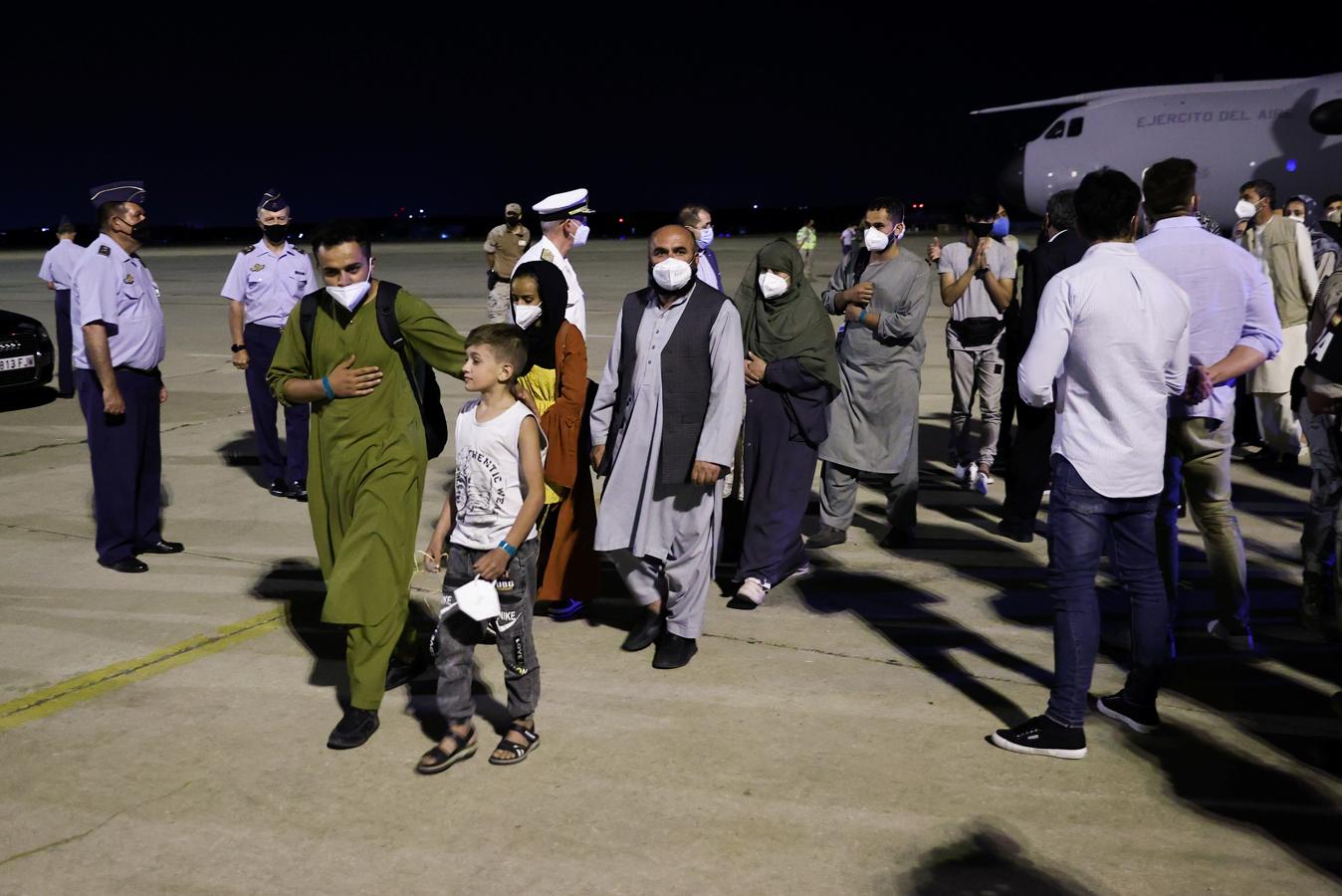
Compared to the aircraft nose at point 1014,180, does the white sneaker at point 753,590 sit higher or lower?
lower

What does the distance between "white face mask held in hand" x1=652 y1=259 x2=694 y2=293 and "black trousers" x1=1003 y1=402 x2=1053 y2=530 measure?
2.80 m

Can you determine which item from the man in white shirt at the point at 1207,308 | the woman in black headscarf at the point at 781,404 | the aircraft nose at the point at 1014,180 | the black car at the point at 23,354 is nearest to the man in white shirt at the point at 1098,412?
the man in white shirt at the point at 1207,308

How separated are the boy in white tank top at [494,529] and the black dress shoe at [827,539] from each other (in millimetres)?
3142

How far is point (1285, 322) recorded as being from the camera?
9.03m

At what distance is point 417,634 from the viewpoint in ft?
17.4

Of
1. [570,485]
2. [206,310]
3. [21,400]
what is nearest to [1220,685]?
[570,485]

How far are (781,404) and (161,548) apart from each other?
3494mm

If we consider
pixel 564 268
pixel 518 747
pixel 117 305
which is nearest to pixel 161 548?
pixel 117 305

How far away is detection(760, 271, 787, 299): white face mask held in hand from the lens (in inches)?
240

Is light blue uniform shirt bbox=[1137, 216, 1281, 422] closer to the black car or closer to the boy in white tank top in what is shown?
the boy in white tank top

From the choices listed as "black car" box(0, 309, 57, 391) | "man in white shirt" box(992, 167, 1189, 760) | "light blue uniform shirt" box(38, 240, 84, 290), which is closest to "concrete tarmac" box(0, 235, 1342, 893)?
"man in white shirt" box(992, 167, 1189, 760)

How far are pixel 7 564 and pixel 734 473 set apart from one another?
12.9 ft

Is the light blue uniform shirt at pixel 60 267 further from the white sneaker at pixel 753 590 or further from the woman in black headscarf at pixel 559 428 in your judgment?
the white sneaker at pixel 753 590

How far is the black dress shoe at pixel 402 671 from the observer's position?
509 centimetres
